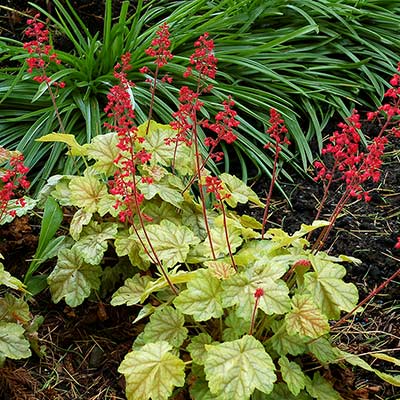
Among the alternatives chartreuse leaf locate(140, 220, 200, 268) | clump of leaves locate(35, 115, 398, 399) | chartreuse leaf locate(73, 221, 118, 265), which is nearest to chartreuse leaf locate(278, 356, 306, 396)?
clump of leaves locate(35, 115, 398, 399)

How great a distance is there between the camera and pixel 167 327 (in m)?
2.32

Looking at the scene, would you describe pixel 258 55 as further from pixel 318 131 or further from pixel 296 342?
pixel 296 342

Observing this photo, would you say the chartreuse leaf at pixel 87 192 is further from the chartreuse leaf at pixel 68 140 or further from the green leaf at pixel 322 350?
the green leaf at pixel 322 350

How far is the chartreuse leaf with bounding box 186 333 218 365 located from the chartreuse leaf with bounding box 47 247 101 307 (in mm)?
490

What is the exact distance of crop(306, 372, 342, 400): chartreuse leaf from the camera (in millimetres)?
2270

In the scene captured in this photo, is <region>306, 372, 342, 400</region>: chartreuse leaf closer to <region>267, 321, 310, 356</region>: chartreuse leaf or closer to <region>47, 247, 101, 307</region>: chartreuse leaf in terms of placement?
<region>267, 321, 310, 356</region>: chartreuse leaf

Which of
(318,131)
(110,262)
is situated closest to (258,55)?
(318,131)

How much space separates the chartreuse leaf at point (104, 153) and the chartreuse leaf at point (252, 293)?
75cm

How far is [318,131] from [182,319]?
1.72m

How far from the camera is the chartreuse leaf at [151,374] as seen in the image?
2.09 m

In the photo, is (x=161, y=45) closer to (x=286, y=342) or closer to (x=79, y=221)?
(x=79, y=221)

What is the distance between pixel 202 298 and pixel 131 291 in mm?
357

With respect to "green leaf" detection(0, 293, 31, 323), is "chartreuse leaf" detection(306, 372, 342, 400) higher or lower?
lower

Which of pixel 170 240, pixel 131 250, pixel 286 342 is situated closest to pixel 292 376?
pixel 286 342
